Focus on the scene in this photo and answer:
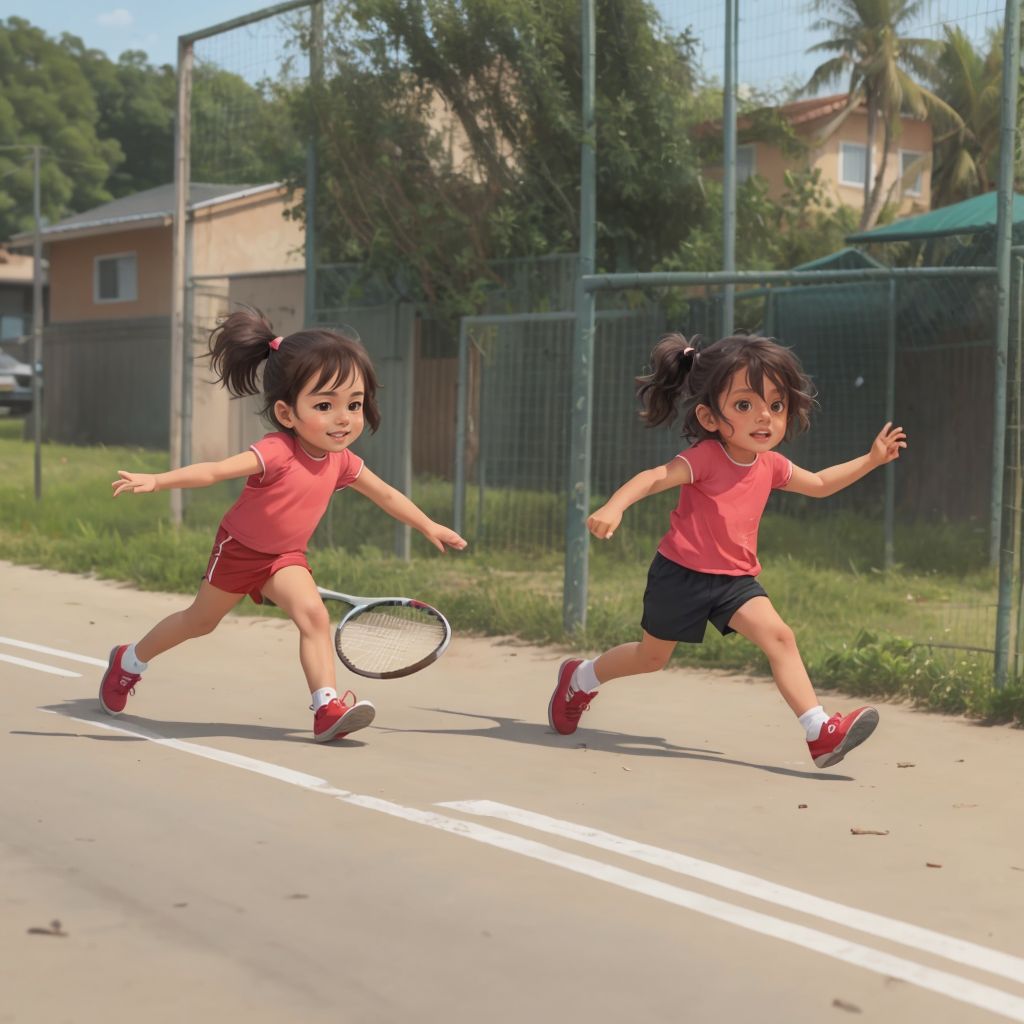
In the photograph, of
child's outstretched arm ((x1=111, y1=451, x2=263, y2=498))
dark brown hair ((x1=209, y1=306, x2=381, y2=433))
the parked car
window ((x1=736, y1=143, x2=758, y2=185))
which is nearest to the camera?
child's outstretched arm ((x1=111, y1=451, x2=263, y2=498))

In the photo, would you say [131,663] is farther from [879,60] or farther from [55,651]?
[879,60]

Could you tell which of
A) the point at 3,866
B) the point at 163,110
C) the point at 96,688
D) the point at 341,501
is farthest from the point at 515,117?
the point at 163,110

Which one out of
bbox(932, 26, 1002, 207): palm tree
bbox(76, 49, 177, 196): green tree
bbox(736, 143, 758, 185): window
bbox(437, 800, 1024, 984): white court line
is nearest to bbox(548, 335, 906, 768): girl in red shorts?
bbox(437, 800, 1024, 984): white court line

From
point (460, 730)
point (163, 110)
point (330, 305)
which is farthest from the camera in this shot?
point (163, 110)

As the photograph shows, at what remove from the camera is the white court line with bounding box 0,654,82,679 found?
329 inches

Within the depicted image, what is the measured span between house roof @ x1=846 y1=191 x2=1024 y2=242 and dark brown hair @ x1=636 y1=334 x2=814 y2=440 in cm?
665

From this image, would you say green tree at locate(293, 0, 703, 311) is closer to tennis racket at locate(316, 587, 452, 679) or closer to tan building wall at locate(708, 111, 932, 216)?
tan building wall at locate(708, 111, 932, 216)

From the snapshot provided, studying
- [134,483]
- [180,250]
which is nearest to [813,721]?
[134,483]

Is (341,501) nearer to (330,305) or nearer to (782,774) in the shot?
(330,305)

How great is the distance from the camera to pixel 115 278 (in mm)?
33219

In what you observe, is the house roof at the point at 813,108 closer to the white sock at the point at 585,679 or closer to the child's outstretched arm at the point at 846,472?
the child's outstretched arm at the point at 846,472

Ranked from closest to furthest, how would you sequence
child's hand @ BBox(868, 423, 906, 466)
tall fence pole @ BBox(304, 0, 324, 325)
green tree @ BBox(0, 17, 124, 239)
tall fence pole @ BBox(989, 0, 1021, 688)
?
1. child's hand @ BBox(868, 423, 906, 466)
2. tall fence pole @ BBox(989, 0, 1021, 688)
3. tall fence pole @ BBox(304, 0, 324, 325)
4. green tree @ BBox(0, 17, 124, 239)

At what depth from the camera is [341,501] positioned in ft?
42.7

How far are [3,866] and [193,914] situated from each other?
28.8 inches
